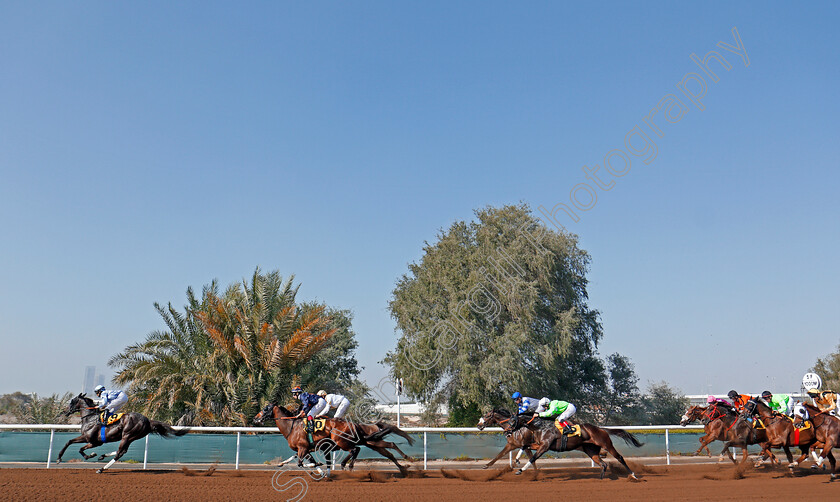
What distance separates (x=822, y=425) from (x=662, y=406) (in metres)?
15.4

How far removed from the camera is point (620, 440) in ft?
46.2

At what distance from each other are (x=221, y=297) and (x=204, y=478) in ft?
28.2

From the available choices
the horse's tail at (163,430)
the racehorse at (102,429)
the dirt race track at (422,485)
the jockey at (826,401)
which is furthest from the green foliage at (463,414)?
the racehorse at (102,429)

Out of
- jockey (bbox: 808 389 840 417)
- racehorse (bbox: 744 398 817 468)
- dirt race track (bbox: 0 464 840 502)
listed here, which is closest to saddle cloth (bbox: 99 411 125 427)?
dirt race track (bbox: 0 464 840 502)

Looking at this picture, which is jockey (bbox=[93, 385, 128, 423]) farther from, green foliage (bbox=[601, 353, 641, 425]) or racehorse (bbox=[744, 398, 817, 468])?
green foliage (bbox=[601, 353, 641, 425])

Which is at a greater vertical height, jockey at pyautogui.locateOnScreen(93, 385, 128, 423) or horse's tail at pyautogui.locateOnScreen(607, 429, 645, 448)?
jockey at pyautogui.locateOnScreen(93, 385, 128, 423)

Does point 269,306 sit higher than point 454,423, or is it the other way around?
point 269,306

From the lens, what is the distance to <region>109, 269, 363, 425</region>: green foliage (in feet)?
53.0

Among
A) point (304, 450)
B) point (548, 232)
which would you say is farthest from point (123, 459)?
point (548, 232)

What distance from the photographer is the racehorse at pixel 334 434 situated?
10.9 meters

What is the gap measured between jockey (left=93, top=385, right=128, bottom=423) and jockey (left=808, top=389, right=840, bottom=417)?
13.2 m

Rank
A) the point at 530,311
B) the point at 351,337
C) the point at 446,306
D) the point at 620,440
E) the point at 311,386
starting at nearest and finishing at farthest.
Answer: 1. the point at 620,440
2. the point at 311,386
3. the point at 530,311
4. the point at 446,306
5. the point at 351,337

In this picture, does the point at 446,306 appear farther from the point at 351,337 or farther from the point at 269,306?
Result: the point at 269,306

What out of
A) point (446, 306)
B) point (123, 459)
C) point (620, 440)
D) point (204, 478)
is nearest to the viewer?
point (204, 478)
